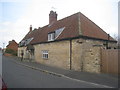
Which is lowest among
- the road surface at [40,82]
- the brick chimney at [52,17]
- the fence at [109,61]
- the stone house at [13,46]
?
the road surface at [40,82]

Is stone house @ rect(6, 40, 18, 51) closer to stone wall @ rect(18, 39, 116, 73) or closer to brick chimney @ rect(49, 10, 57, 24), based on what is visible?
brick chimney @ rect(49, 10, 57, 24)

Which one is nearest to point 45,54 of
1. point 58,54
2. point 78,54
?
point 58,54

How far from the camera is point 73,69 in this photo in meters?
16.5

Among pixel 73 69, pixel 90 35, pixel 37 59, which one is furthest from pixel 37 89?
pixel 37 59

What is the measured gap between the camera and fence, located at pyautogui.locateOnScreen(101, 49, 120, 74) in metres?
12.4

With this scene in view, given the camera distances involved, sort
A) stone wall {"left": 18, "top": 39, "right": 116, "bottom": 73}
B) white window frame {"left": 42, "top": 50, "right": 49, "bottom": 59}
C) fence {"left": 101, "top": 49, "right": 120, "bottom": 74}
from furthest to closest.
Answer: white window frame {"left": 42, "top": 50, "right": 49, "bottom": 59} < stone wall {"left": 18, "top": 39, "right": 116, "bottom": 73} < fence {"left": 101, "top": 49, "right": 120, "bottom": 74}

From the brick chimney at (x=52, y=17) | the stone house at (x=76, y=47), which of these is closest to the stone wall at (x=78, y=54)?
the stone house at (x=76, y=47)

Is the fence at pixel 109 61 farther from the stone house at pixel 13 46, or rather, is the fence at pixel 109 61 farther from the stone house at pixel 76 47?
the stone house at pixel 13 46

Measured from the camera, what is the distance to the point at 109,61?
12945 mm

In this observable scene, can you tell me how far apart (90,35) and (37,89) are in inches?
438

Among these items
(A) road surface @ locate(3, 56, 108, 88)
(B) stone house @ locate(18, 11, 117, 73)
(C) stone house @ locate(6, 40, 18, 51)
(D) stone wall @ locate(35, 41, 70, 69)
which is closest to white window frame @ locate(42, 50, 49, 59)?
(B) stone house @ locate(18, 11, 117, 73)

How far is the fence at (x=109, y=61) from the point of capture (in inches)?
490

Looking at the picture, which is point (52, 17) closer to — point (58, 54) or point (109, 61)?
point (58, 54)

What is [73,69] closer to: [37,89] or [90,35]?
[90,35]
